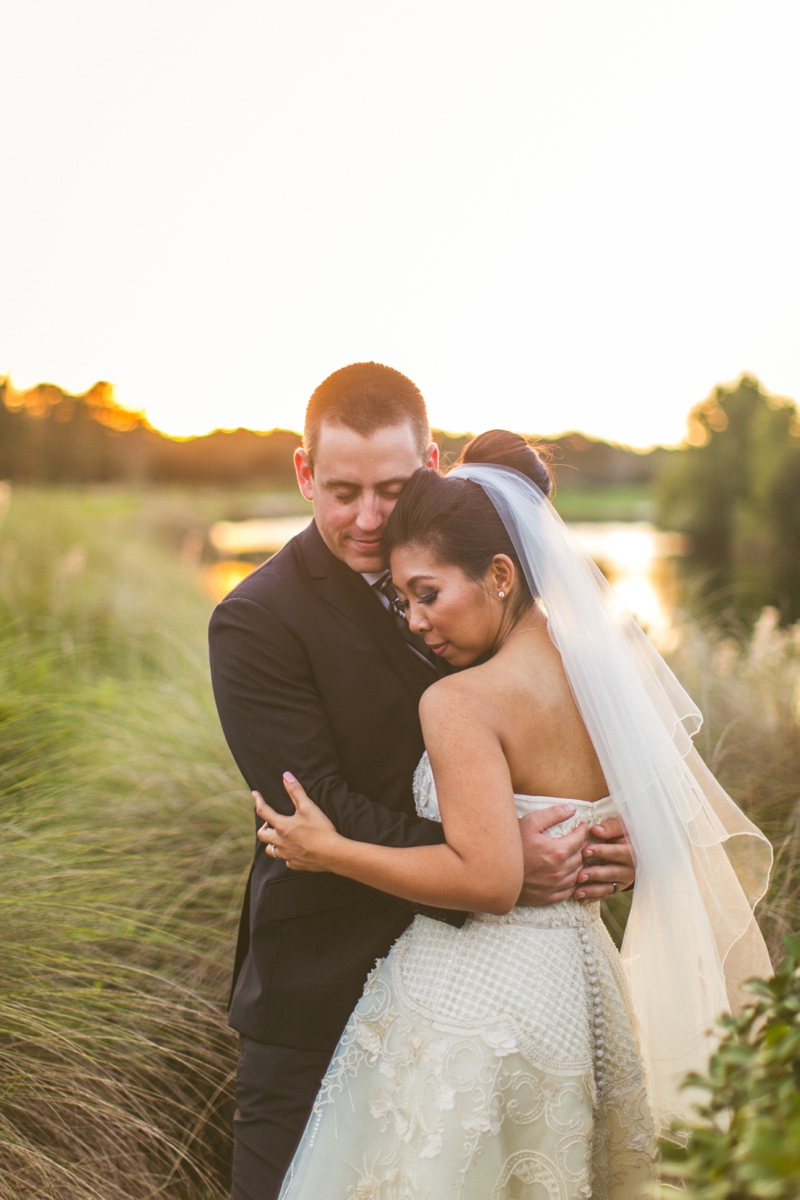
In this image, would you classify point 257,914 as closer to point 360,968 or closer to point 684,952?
point 360,968

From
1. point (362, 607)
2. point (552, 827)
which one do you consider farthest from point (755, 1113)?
point (362, 607)

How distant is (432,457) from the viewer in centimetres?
295

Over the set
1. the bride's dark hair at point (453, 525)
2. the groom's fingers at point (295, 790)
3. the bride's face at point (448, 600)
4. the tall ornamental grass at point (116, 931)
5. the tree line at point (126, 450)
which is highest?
the tree line at point (126, 450)

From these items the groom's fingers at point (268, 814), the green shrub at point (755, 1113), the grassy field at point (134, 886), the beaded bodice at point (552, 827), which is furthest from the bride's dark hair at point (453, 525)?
the grassy field at point (134, 886)

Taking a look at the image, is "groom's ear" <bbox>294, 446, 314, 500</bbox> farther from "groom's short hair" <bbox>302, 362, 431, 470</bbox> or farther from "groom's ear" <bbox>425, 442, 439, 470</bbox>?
"groom's ear" <bbox>425, 442, 439, 470</bbox>

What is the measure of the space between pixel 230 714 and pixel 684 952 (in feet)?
4.65

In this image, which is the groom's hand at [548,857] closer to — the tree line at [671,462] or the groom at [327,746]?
the groom at [327,746]

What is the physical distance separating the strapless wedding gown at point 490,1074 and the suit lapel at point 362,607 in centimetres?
39

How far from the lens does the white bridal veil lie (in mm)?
2330

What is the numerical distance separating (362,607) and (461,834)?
0.84 m

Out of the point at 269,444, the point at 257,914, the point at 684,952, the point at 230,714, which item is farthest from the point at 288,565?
the point at 269,444

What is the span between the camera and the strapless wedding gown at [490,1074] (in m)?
2.08

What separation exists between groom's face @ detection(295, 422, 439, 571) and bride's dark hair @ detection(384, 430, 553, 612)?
0.18 m

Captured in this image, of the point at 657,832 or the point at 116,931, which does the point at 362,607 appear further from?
the point at 116,931
